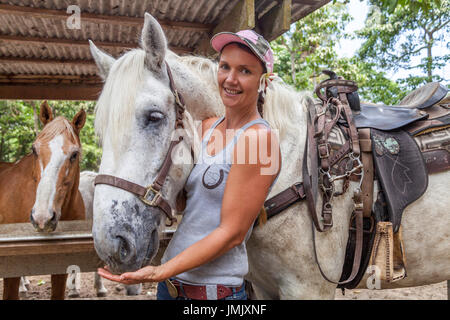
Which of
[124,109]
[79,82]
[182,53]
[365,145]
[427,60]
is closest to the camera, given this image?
[124,109]

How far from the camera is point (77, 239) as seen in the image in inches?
90.7

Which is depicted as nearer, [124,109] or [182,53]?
[124,109]

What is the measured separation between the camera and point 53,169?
2.91 m

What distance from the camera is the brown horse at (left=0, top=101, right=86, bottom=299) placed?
2.73 meters

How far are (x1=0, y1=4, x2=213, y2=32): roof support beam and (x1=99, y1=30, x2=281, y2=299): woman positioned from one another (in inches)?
88.3

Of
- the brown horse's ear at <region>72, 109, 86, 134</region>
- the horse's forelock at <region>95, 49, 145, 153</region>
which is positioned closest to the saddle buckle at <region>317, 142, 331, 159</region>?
the horse's forelock at <region>95, 49, 145, 153</region>

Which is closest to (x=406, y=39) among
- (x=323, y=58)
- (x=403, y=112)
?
(x=323, y=58)

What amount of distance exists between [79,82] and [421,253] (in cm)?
478

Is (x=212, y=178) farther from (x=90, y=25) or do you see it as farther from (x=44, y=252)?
(x=90, y=25)

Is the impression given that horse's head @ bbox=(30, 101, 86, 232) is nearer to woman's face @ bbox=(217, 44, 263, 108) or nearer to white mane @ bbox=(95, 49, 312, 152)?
white mane @ bbox=(95, 49, 312, 152)

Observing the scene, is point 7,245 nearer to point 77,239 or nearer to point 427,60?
point 77,239

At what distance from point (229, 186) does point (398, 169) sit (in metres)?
1.31

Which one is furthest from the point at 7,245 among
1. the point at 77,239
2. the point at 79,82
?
the point at 79,82

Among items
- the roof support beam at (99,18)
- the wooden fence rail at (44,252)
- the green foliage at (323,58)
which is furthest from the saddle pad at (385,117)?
the green foliage at (323,58)
